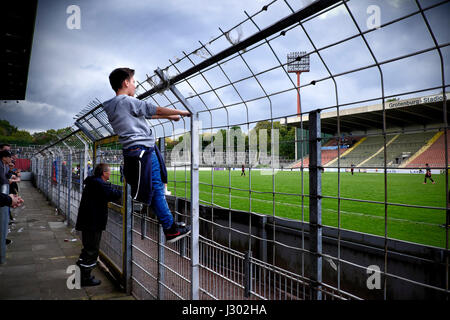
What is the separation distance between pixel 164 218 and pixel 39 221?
9.70m

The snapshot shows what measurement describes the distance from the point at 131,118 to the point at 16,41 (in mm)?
5513

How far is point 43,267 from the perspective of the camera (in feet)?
16.9

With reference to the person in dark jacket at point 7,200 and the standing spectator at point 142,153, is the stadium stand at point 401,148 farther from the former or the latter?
the person in dark jacket at point 7,200

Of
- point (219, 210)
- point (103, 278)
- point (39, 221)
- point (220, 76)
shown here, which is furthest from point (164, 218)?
point (39, 221)

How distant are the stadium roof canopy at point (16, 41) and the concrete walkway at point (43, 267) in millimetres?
4133

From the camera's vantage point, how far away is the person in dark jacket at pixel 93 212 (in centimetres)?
379

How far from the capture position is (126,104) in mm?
2031

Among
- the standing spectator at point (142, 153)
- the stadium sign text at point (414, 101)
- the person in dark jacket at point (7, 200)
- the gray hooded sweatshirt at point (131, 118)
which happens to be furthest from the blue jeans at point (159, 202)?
the stadium sign text at point (414, 101)

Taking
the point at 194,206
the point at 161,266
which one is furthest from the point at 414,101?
the point at 161,266

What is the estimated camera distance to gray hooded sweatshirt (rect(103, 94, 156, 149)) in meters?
2.00

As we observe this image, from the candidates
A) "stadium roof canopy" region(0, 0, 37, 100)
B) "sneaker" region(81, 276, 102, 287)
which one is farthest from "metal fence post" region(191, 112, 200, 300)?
"stadium roof canopy" region(0, 0, 37, 100)

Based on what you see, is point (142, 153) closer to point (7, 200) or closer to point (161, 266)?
point (161, 266)

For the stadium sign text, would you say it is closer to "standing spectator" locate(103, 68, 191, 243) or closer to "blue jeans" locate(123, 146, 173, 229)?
"standing spectator" locate(103, 68, 191, 243)
